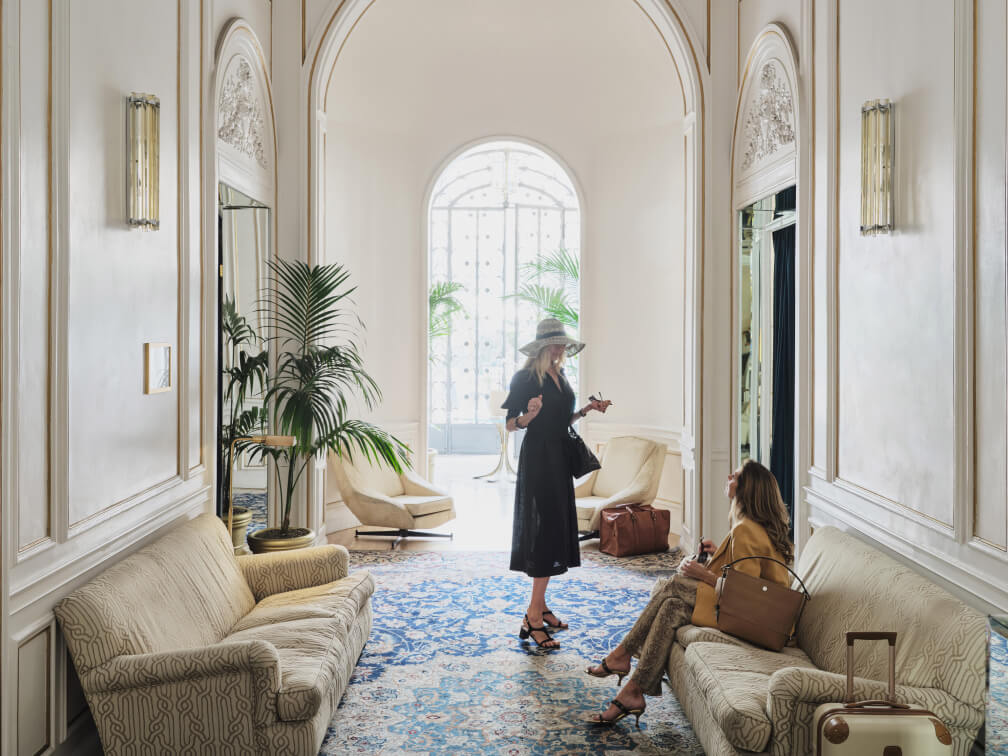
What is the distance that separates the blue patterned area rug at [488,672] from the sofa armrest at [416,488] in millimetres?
933

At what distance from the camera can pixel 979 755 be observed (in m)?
2.28

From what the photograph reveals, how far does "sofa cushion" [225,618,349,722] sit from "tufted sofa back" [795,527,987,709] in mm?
1678

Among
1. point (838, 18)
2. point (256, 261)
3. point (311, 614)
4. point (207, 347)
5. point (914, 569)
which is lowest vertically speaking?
point (311, 614)

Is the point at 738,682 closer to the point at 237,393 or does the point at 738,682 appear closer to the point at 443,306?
the point at 237,393

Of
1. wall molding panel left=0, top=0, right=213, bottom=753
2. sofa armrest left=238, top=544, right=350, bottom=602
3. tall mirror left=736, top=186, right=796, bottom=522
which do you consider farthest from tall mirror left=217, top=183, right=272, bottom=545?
tall mirror left=736, top=186, right=796, bottom=522

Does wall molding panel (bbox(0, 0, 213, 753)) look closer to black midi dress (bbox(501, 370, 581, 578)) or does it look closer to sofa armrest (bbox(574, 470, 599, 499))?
black midi dress (bbox(501, 370, 581, 578))

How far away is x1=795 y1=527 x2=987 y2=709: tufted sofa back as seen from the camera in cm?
229

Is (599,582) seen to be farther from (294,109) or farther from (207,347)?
(294,109)

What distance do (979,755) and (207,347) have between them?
346cm

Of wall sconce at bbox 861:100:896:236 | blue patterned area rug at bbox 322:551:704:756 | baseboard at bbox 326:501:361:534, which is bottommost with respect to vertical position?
blue patterned area rug at bbox 322:551:704:756

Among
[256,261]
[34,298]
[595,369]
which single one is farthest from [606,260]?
[34,298]

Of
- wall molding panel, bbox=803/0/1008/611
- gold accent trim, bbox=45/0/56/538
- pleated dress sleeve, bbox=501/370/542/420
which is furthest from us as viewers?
pleated dress sleeve, bbox=501/370/542/420

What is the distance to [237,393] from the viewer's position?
15.9 feet

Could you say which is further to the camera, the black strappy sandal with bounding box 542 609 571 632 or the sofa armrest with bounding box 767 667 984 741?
the black strappy sandal with bounding box 542 609 571 632
